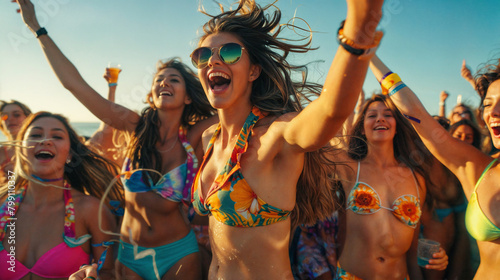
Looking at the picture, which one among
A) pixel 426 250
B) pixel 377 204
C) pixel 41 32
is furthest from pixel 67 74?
pixel 426 250

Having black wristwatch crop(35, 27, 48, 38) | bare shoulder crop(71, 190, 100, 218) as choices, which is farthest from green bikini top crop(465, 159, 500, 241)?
black wristwatch crop(35, 27, 48, 38)

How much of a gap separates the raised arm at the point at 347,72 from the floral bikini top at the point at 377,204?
1883 mm

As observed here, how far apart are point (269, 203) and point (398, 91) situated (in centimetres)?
160

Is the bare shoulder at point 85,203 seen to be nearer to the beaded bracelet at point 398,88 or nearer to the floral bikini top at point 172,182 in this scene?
the floral bikini top at point 172,182

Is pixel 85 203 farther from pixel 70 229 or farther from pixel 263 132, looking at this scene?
pixel 263 132

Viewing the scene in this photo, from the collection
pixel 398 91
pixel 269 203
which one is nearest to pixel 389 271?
pixel 398 91

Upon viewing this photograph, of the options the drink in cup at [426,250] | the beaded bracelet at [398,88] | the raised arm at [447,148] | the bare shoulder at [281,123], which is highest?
the beaded bracelet at [398,88]

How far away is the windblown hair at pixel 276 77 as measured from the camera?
1993 millimetres

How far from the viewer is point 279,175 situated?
163cm

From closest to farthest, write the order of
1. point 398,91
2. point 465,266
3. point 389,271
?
point 398,91 → point 389,271 → point 465,266

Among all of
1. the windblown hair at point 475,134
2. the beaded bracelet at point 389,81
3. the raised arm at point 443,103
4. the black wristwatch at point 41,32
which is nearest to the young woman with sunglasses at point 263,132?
the beaded bracelet at point 389,81

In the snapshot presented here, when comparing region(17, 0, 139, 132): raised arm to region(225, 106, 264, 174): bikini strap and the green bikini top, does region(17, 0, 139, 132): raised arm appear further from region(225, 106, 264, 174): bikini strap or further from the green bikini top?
the green bikini top

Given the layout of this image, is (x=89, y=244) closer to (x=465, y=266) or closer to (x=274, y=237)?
(x=274, y=237)

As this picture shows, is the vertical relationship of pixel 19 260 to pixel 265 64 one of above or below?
below
